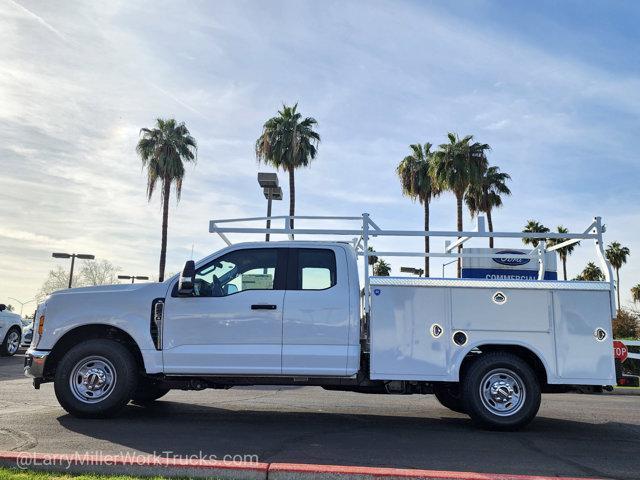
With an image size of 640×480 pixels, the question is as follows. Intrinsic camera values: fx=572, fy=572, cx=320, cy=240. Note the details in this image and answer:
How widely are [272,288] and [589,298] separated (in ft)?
12.4

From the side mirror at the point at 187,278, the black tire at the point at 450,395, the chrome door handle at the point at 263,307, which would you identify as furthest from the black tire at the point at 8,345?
the black tire at the point at 450,395

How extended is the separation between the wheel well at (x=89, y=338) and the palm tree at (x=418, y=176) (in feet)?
106

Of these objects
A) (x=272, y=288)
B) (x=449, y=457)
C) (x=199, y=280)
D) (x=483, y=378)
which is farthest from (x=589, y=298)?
(x=199, y=280)

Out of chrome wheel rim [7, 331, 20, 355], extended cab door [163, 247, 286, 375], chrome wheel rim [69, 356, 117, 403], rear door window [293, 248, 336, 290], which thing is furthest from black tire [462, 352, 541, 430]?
chrome wheel rim [7, 331, 20, 355]

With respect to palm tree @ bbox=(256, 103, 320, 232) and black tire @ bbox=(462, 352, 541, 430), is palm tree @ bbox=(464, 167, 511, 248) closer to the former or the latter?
palm tree @ bbox=(256, 103, 320, 232)

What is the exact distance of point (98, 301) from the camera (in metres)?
6.93

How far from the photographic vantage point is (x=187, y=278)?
661 centimetres

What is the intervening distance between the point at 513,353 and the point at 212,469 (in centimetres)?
400

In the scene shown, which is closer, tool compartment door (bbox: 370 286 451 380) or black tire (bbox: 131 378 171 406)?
tool compartment door (bbox: 370 286 451 380)

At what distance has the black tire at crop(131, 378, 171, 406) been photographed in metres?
7.48

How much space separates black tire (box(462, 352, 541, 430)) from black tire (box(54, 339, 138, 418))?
3976 mm

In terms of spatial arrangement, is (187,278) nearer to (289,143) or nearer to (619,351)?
(619,351)

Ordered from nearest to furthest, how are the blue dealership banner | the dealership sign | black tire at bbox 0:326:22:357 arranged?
the dealership sign < the blue dealership banner < black tire at bbox 0:326:22:357

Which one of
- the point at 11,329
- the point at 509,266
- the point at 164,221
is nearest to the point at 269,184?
the point at 509,266
